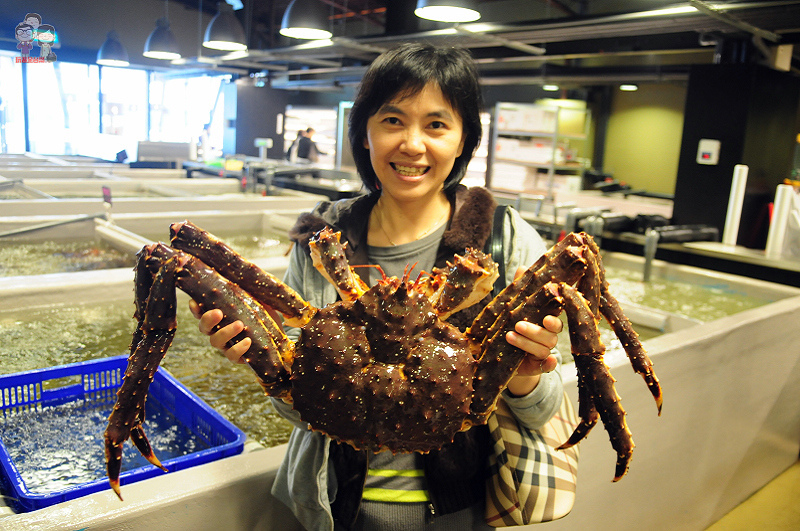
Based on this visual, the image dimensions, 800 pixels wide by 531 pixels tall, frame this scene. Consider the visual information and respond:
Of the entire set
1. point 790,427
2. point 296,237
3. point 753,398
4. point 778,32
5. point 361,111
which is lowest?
point 790,427

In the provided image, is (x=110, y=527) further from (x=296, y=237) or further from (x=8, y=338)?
(x=8, y=338)

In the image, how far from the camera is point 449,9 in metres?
3.55

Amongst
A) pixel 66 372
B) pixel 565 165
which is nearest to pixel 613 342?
pixel 66 372

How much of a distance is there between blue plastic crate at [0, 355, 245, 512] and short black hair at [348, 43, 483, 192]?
818 mm

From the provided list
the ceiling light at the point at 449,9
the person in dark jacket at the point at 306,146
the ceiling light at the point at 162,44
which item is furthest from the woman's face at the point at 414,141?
the person in dark jacket at the point at 306,146

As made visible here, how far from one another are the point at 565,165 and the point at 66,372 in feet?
28.2

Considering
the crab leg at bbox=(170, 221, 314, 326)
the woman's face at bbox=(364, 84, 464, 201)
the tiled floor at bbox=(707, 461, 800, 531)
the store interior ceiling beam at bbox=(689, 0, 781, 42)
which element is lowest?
the tiled floor at bbox=(707, 461, 800, 531)

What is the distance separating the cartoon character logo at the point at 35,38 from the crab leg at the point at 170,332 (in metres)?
1.29

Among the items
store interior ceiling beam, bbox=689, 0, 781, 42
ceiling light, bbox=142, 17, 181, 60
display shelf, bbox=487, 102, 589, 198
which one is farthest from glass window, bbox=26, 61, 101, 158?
display shelf, bbox=487, 102, 589, 198

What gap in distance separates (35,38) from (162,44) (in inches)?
40.2

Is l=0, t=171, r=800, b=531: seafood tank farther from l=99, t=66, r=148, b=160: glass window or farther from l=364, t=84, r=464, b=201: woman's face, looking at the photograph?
l=364, t=84, r=464, b=201: woman's face

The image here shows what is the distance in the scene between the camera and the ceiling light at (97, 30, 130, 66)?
2340mm

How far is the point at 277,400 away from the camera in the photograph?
3.72 feet

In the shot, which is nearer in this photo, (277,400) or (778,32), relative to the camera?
→ (277,400)
